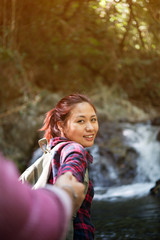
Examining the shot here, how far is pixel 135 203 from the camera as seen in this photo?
4.47 m

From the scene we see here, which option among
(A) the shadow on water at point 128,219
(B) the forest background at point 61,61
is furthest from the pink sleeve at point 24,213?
(B) the forest background at point 61,61

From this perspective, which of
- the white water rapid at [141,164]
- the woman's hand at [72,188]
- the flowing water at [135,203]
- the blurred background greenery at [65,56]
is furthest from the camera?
the blurred background greenery at [65,56]

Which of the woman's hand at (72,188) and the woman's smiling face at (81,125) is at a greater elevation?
the woman's hand at (72,188)

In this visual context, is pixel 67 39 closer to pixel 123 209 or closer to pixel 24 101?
pixel 24 101

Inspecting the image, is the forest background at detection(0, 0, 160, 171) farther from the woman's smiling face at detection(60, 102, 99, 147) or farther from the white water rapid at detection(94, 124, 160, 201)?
the woman's smiling face at detection(60, 102, 99, 147)

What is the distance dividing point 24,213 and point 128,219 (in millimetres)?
3205

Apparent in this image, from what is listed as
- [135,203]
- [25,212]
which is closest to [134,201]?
[135,203]

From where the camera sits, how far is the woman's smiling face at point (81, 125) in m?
1.54

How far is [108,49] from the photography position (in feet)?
33.0

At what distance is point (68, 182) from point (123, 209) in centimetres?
356

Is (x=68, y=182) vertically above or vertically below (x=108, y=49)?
above

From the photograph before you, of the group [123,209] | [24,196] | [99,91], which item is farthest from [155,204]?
[99,91]

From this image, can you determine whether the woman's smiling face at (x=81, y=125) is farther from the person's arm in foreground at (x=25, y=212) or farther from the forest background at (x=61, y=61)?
the forest background at (x=61, y=61)

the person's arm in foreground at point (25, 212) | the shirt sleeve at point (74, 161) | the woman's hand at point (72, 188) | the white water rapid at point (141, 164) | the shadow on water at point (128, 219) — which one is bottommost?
the white water rapid at point (141, 164)
